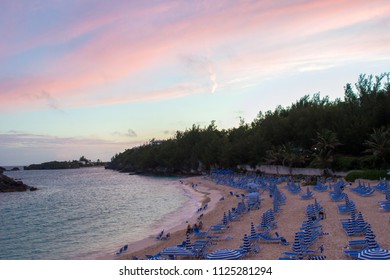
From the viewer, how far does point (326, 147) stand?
140ft

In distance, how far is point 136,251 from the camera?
17.2 meters

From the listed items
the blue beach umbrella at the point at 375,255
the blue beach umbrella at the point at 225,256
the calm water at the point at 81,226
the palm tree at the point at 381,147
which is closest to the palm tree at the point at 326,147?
the palm tree at the point at 381,147

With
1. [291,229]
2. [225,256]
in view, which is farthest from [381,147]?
[225,256]

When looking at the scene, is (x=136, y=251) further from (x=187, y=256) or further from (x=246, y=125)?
(x=246, y=125)

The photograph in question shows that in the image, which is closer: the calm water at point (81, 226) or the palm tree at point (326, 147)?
the calm water at point (81, 226)

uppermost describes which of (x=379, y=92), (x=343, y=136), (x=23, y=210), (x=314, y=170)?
(x=379, y=92)

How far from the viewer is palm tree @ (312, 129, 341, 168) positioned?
41.7 meters

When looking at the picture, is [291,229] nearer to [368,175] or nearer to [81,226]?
[81,226]

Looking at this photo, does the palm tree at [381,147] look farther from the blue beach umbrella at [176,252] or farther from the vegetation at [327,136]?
the blue beach umbrella at [176,252]

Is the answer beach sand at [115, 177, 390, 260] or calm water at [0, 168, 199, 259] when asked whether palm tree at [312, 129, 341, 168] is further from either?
beach sand at [115, 177, 390, 260]

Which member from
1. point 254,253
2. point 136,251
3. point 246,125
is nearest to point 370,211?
point 254,253

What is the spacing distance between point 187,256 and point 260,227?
16.0ft

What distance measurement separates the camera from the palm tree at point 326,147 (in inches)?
1641

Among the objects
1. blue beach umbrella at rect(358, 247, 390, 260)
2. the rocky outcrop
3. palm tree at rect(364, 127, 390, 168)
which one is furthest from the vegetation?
the rocky outcrop
